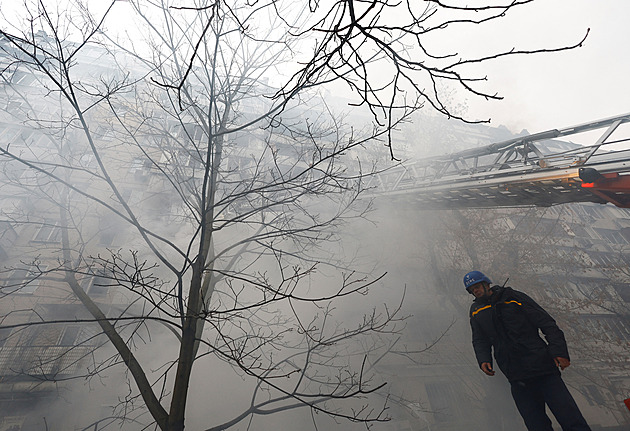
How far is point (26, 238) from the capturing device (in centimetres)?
1473

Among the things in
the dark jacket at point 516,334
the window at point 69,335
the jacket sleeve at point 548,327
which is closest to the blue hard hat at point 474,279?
the dark jacket at point 516,334

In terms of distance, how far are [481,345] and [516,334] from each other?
0.43 metres

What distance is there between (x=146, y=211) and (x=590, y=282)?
28.2 m

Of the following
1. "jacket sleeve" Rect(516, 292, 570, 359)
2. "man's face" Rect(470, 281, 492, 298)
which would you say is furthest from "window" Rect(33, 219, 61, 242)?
"jacket sleeve" Rect(516, 292, 570, 359)

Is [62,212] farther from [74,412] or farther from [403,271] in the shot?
[403,271]

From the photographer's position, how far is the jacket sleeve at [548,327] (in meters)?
2.88

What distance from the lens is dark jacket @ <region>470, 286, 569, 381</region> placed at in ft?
9.70

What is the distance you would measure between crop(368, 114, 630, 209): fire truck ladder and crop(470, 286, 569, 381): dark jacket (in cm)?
211

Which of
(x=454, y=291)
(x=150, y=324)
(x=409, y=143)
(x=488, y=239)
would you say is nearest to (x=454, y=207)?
(x=454, y=291)

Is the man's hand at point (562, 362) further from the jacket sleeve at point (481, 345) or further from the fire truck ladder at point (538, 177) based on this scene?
the fire truck ladder at point (538, 177)

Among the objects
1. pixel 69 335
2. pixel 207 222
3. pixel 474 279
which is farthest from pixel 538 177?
pixel 69 335

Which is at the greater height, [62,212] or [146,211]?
[146,211]

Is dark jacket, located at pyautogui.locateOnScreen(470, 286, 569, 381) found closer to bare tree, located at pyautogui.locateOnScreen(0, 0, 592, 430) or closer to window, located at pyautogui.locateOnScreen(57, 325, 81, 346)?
bare tree, located at pyautogui.locateOnScreen(0, 0, 592, 430)

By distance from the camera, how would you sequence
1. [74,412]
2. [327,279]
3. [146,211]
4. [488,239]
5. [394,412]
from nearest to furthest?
[74,412]
[394,412]
[327,279]
[488,239]
[146,211]
